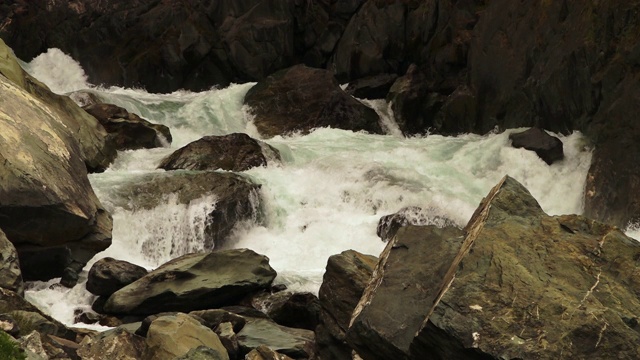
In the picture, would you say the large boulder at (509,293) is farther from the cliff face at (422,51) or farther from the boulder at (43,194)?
the cliff face at (422,51)

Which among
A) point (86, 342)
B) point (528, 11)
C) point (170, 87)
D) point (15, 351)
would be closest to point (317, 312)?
point (86, 342)

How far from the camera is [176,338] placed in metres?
12.1

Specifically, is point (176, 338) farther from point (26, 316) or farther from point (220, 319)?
point (220, 319)

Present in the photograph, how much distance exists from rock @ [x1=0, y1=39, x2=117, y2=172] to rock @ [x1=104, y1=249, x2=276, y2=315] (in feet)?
26.9

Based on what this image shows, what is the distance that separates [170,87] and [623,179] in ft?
82.9

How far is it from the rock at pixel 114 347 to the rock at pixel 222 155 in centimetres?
1598

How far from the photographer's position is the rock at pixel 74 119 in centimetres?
2486

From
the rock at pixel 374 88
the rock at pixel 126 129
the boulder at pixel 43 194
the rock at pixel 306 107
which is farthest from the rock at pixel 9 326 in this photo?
the rock at pixel 374 88

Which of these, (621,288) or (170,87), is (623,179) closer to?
(621,288)

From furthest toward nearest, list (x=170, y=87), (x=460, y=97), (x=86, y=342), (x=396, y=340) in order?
(x=170, y=87) < (x=460, y=97) < (x=86, y=342) < (x=396, y=340)

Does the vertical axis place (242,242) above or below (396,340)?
below

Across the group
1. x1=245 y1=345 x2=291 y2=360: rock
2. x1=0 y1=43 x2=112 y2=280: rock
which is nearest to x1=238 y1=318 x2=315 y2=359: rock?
x1=245 y1=345 x2=291 y2=360: rock

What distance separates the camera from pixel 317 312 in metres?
16.1

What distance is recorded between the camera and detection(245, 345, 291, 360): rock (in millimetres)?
12477
